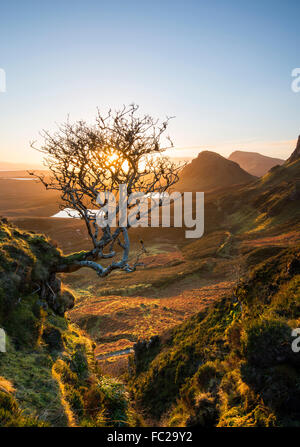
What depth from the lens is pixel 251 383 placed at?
5410 millimetres

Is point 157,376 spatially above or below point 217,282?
above

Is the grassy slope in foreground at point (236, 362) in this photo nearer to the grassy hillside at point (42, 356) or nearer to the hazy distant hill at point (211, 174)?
the grassy hillside at point (42, 356)

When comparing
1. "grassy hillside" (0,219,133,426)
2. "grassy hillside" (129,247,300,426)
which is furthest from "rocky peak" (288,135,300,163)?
"grassy hillside" (0,219,133,426)

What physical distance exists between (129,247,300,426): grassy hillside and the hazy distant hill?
453 ft

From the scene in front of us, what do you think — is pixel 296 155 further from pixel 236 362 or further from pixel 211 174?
pixel 236 362

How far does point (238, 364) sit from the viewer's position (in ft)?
20.6

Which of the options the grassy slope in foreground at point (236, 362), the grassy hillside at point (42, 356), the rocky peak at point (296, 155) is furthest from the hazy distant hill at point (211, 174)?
the grassy hillside at point (42, 356)

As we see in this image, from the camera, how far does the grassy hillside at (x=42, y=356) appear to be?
5.08 m

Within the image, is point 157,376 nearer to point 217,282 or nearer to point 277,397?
point 277,397

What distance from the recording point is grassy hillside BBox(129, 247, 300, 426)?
4965 millimetres

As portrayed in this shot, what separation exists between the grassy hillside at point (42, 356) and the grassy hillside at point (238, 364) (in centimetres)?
209

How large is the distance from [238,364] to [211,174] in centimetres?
16650
